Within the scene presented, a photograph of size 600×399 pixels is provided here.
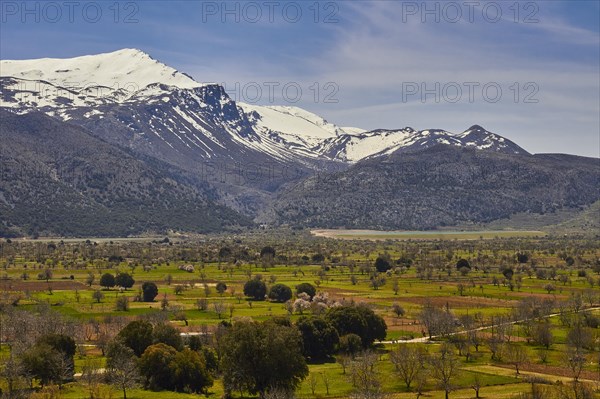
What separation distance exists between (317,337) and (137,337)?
2112 cm

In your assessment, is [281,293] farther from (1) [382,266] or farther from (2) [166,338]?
(1) [382,266]

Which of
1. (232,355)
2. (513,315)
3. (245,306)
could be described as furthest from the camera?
(245,306)

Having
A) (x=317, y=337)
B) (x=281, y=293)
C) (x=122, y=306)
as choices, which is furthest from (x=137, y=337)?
(x=281, y=293)

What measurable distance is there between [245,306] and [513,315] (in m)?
42.8

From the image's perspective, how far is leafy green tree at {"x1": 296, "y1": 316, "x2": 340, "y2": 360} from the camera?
9194 centimetres

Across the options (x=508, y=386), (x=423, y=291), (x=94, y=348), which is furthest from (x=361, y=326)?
(x=423, y=291)

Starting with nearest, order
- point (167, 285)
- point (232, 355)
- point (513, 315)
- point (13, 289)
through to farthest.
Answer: point (232, 355), point (513, 315), point (13, 289), point (167, 285)

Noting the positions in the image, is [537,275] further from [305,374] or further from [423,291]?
[305,374]

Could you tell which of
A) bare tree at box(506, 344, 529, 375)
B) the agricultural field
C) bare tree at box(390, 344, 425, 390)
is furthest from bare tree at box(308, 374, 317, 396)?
bare tree at box(506, 344, 529, 375)

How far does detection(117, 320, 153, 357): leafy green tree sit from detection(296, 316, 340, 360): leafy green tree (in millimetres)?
17768

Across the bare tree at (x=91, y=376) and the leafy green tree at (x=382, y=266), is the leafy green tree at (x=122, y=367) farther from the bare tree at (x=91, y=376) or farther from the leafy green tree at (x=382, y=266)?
the leafy green tree at (x=382, y=266)

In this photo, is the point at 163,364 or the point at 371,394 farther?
A: the point at 163,364

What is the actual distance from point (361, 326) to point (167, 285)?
7265cm

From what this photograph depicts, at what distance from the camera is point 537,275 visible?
6890 inches
